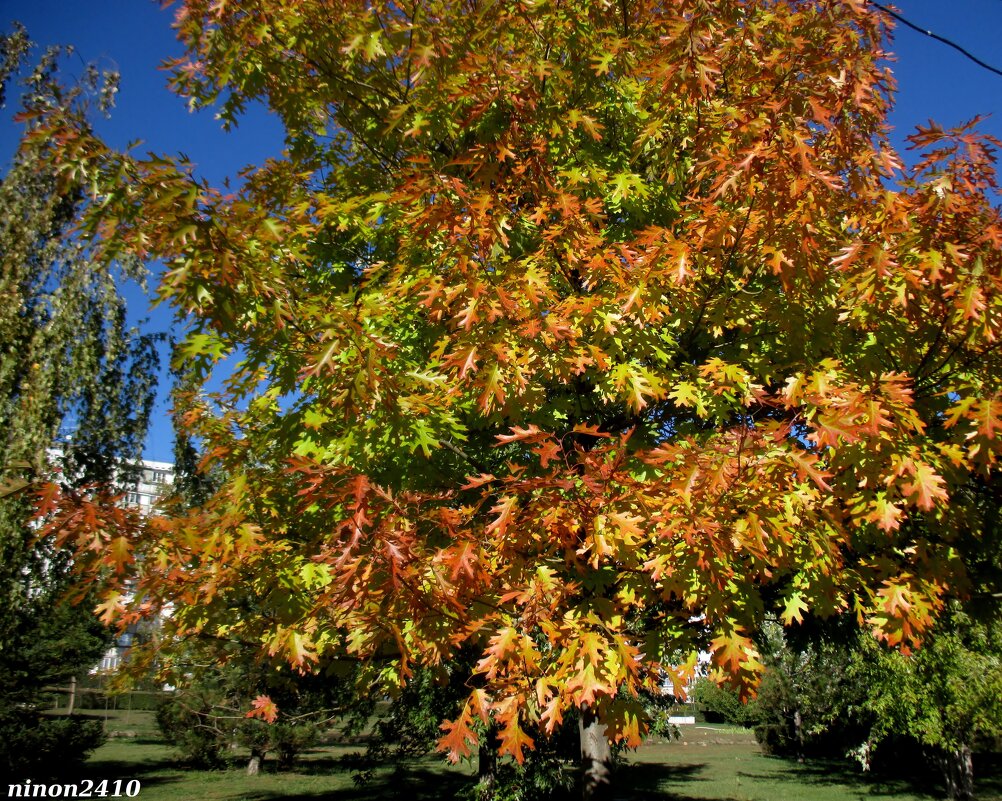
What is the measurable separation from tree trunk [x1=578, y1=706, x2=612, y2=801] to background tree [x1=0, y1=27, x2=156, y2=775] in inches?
472

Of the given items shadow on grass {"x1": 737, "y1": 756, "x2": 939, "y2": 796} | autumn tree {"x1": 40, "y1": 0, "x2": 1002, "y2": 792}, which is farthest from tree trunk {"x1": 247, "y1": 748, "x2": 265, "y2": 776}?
autumn tree {"x1": 40, "y1": 0, "x2": 1002, "y2": 792}

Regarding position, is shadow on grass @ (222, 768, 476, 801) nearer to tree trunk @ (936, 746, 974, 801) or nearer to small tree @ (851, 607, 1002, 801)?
small tree @ (851, 607, 1002, 801)

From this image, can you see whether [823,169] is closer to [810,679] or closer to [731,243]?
[731,243]

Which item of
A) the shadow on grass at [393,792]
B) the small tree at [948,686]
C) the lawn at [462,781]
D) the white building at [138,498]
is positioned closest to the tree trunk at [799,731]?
the lawn at [462,781]

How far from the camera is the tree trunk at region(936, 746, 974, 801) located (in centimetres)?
1561

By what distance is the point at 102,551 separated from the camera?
3.24m

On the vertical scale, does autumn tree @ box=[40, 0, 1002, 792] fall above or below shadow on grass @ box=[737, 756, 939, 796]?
above

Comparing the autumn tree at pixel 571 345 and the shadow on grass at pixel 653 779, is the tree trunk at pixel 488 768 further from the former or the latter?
the shadow on grass at pixel 653 779

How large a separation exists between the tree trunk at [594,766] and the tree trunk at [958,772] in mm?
14162

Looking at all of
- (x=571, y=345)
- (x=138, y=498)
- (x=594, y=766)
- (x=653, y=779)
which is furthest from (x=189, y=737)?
(x=571, y=345)

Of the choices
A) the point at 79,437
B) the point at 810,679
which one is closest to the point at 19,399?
the point at 79,437

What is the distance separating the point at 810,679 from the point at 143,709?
48.0 m

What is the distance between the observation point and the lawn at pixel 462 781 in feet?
57.4

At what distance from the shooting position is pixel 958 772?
671 inches
